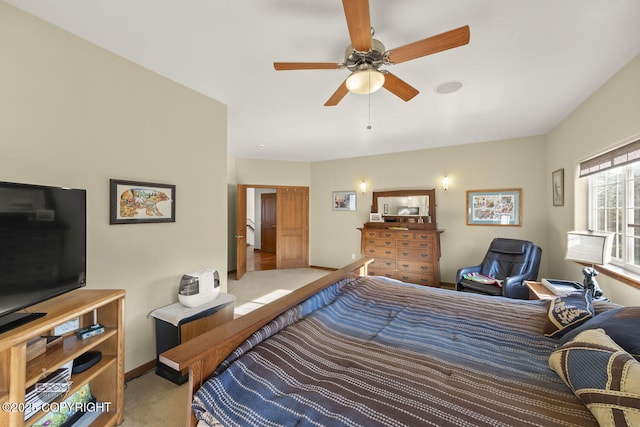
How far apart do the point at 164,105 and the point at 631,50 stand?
376 cm

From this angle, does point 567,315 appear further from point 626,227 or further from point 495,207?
point 495,207

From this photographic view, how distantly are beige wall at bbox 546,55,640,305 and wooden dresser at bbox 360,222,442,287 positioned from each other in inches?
61.7

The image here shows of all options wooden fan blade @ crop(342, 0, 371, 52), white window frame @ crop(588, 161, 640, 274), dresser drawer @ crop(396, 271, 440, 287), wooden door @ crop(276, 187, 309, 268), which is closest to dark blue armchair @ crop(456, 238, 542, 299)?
dresser drawer @ crop(396, 271, 440, 287)

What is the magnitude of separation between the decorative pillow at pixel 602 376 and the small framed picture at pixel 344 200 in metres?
4.49

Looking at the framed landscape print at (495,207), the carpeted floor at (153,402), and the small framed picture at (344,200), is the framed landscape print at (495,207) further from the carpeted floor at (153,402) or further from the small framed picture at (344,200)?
the carpeted floor at (153,402)

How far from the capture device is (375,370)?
114 cm

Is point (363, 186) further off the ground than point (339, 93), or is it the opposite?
point (339, 93)

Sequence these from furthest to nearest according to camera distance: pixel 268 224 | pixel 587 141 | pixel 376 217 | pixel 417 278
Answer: pixel 268 224 < pixel 376 217 < pixel 417 278 < pixel 587 141

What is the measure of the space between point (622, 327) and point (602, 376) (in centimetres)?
42

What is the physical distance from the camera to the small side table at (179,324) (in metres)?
2.03

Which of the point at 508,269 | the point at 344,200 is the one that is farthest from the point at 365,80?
the point at 344,200

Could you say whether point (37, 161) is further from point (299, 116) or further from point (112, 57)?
point (299, 116)

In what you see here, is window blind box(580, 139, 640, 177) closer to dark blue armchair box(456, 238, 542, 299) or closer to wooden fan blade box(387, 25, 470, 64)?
dark blue armchair box(456, 238, 542, 299)

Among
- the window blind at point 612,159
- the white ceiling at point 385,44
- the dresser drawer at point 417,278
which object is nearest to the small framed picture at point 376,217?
the dresser drawer at point 417,278
